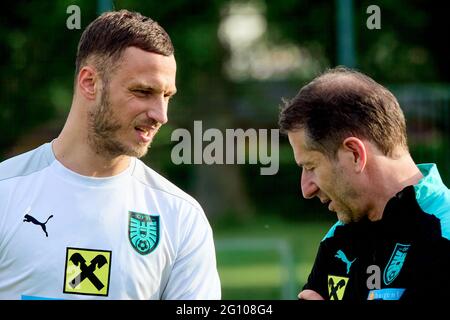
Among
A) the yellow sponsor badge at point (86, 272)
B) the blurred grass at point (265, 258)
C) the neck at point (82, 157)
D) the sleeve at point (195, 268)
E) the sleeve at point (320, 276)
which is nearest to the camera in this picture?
the sleeve at point (320, 276)

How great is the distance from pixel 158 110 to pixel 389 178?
111 cm

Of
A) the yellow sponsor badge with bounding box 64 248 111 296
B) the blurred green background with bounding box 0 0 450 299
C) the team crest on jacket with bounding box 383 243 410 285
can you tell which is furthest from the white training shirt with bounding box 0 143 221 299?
the blurred green background with bounding box 0 0 450 299

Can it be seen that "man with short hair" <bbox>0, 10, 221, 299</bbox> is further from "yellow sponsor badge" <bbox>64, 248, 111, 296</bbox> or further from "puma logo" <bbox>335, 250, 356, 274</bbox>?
"puma logo" <bbox>335, 250, 356, 274</bbox>

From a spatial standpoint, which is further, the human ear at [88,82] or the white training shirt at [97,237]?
the human ear at [88,82]

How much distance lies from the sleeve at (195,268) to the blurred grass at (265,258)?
21.0 feet

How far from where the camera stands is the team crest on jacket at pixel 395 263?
11.2ft

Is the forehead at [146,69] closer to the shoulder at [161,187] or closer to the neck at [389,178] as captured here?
the shoulder at [161,187]

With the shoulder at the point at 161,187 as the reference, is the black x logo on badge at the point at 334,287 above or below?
below

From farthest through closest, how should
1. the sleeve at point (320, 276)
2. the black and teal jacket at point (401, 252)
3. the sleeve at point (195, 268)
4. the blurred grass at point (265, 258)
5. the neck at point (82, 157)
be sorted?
the blurred grass at point (265, 258)
the neck at point (82, 157)
the sleeve at point (195, 268)
the sleeve at point (320, 276)
the black and teal jacket at point (401, 252)

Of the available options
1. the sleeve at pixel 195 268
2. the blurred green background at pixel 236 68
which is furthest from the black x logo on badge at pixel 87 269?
the blurred green background at pixel 236 68

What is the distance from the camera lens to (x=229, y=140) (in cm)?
1488
